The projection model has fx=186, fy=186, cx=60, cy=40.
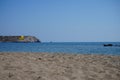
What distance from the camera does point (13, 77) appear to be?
20.3ft

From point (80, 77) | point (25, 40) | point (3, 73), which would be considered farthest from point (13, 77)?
point (25, 40)

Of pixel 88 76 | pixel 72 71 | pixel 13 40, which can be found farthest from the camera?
pixel 13 40

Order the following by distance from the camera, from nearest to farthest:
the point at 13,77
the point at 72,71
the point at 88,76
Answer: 1. the point at 13,77
2. the point at 88,76
3. the point at 72,71

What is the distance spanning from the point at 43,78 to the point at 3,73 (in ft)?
4.99

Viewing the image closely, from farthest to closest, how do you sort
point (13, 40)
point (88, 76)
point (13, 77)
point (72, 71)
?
point (13, 40) < point (72, 71) < point (88, 76) < point (13, 77)

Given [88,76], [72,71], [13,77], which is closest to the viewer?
[13,77]

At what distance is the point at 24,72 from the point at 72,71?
1.83 m

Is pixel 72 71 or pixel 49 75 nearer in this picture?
pixel 49 75

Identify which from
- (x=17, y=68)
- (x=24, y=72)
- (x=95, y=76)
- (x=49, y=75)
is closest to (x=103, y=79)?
(x=95, y=76)

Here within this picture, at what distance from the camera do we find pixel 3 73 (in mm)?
6598

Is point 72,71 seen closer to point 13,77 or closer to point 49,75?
point 49,75

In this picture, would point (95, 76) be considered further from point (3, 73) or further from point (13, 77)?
point (3, 73)

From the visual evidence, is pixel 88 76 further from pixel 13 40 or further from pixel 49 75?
pixel 13 40

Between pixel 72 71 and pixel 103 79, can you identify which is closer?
pixel 103 79
